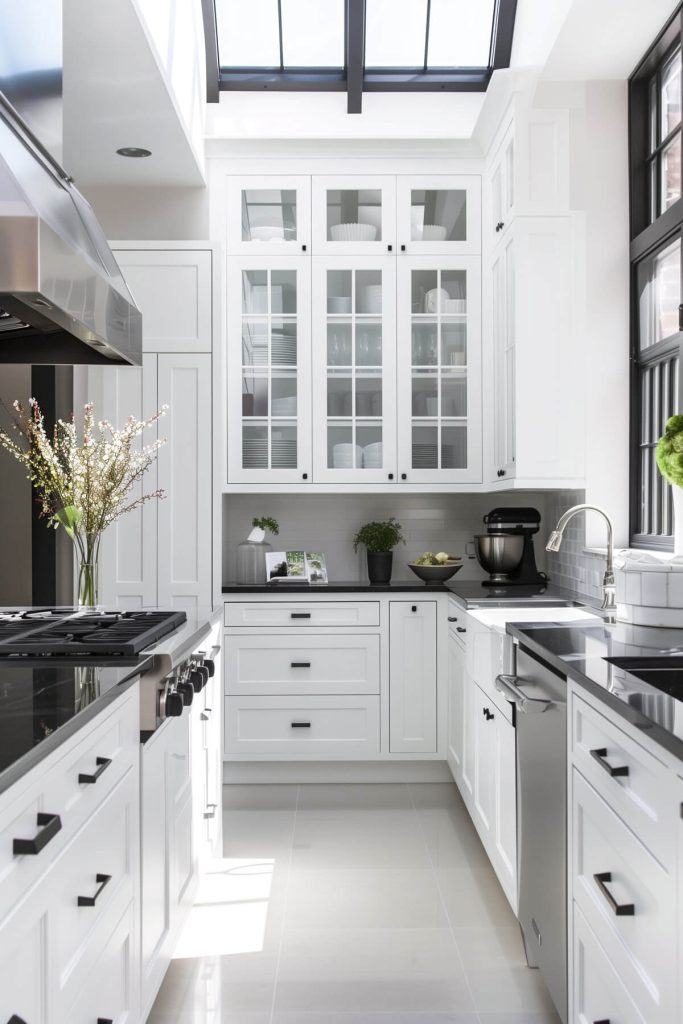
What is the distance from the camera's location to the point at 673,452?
8.53 feet

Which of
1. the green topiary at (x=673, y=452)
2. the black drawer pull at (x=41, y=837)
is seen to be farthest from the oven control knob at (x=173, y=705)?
the green topiary at (x=673, y=452)

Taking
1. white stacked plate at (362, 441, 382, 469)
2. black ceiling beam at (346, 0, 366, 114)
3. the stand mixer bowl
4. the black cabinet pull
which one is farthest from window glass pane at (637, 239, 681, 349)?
the black cabinet pull

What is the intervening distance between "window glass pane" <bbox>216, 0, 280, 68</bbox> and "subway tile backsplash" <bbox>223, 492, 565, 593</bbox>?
7.27 ft

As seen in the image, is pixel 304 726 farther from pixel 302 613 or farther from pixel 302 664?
pixel 302 613

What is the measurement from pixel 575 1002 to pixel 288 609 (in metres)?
2.32

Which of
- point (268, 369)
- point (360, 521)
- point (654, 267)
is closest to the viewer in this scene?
point (654, 267)

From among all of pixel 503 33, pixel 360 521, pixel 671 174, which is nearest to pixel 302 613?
pixel 360 521

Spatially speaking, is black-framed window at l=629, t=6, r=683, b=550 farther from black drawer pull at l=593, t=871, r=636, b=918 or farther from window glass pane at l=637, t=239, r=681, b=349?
black drawer pull at l=593, t=871, r=636, b=918

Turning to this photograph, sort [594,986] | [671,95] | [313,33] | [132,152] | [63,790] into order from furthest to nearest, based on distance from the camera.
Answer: [313,33], [132,152], [671,95], [594,986], [63,790]

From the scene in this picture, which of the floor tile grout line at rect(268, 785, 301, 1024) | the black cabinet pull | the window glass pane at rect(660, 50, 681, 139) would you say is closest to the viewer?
the black cabinet pull

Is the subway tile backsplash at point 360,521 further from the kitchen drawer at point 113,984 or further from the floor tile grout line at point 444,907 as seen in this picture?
the kitchen drawer at point 113,984

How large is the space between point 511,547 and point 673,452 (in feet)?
4.76

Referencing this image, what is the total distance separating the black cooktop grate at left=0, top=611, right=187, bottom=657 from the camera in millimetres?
1928

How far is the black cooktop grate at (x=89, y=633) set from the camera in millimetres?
1928
